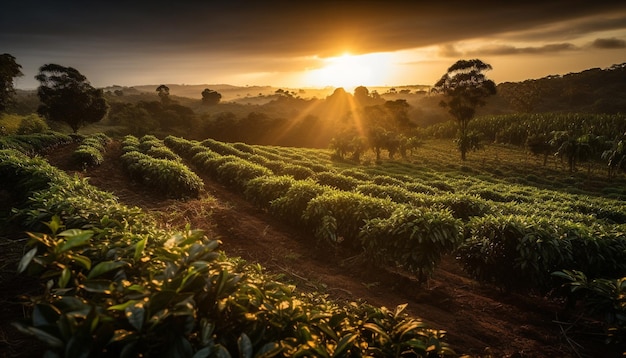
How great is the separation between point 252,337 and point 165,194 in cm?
1130

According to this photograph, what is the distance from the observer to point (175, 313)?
1679 mm

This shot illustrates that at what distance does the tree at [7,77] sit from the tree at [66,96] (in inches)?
153

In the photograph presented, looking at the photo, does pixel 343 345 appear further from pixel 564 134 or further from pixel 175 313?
pixel 564 134

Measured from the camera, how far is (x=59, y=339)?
160 cm

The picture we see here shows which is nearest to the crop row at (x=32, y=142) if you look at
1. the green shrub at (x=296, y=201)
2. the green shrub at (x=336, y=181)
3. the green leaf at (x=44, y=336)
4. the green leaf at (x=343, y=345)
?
the green shrub at (x=336, y=181)

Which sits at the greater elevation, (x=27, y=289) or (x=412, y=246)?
(x=27, y=289)

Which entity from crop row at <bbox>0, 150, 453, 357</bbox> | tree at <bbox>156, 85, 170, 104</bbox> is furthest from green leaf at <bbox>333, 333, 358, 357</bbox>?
tree at <bbox>156, 85, 170, 104</bbox>

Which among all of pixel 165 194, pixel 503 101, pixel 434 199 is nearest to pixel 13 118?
pixel 165 194

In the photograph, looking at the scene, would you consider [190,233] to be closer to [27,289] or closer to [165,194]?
[27,289]

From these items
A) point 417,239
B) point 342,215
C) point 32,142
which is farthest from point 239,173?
point 32,142

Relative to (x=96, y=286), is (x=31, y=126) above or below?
below

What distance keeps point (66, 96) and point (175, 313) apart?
50856 millimetres

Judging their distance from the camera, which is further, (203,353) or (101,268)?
(101,268)

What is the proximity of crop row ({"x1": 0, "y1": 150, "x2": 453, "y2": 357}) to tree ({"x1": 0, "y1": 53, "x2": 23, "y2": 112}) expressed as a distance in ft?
176
